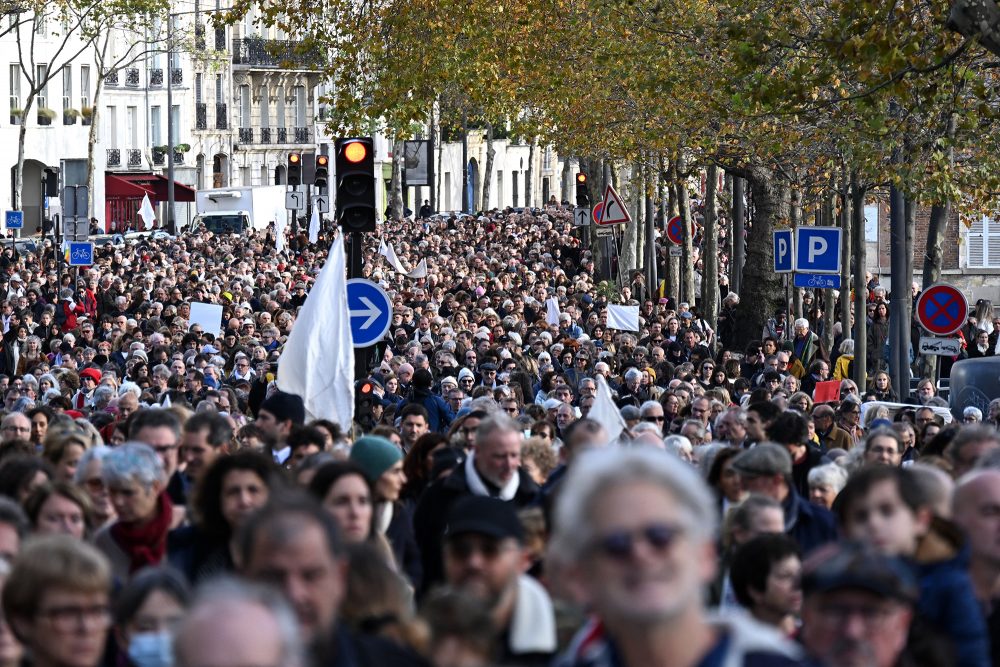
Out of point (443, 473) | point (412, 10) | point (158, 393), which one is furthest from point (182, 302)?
point (443, 473)

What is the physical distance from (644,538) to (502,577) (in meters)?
1.97

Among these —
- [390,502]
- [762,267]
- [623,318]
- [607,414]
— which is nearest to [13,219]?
[762,267]

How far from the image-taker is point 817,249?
73.5 feet

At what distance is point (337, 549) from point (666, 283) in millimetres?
38908

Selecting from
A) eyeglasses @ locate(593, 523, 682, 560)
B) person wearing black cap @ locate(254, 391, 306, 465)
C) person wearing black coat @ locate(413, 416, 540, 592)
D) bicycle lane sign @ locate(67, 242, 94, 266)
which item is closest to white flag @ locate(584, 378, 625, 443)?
person wearing black cap @ locate(254, 391, 306, 465)

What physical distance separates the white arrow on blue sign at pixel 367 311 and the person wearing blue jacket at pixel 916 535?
9.43m

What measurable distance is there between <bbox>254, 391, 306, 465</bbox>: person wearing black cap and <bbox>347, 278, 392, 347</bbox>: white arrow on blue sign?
11.7 ft

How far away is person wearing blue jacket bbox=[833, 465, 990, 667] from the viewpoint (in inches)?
207

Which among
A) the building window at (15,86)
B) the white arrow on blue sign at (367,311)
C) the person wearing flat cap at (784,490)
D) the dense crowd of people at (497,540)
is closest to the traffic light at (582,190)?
the building window at (15,86)

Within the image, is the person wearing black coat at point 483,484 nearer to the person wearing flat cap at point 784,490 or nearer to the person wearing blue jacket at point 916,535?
the person wearing flat cap at point 784,490

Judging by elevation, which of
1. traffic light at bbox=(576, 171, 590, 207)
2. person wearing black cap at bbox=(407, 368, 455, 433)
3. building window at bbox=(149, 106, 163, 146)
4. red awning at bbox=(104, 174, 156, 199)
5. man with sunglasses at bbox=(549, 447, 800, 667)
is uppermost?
building window at bbox=(149, 106, 163, 146)

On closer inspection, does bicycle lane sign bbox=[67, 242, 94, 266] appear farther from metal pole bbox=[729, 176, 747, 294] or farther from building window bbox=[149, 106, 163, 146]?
building window bbox=[149, 106, 163, 146]

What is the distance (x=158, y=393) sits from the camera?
19.7 m

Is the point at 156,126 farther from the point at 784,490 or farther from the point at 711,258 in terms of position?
the point at 784,490
